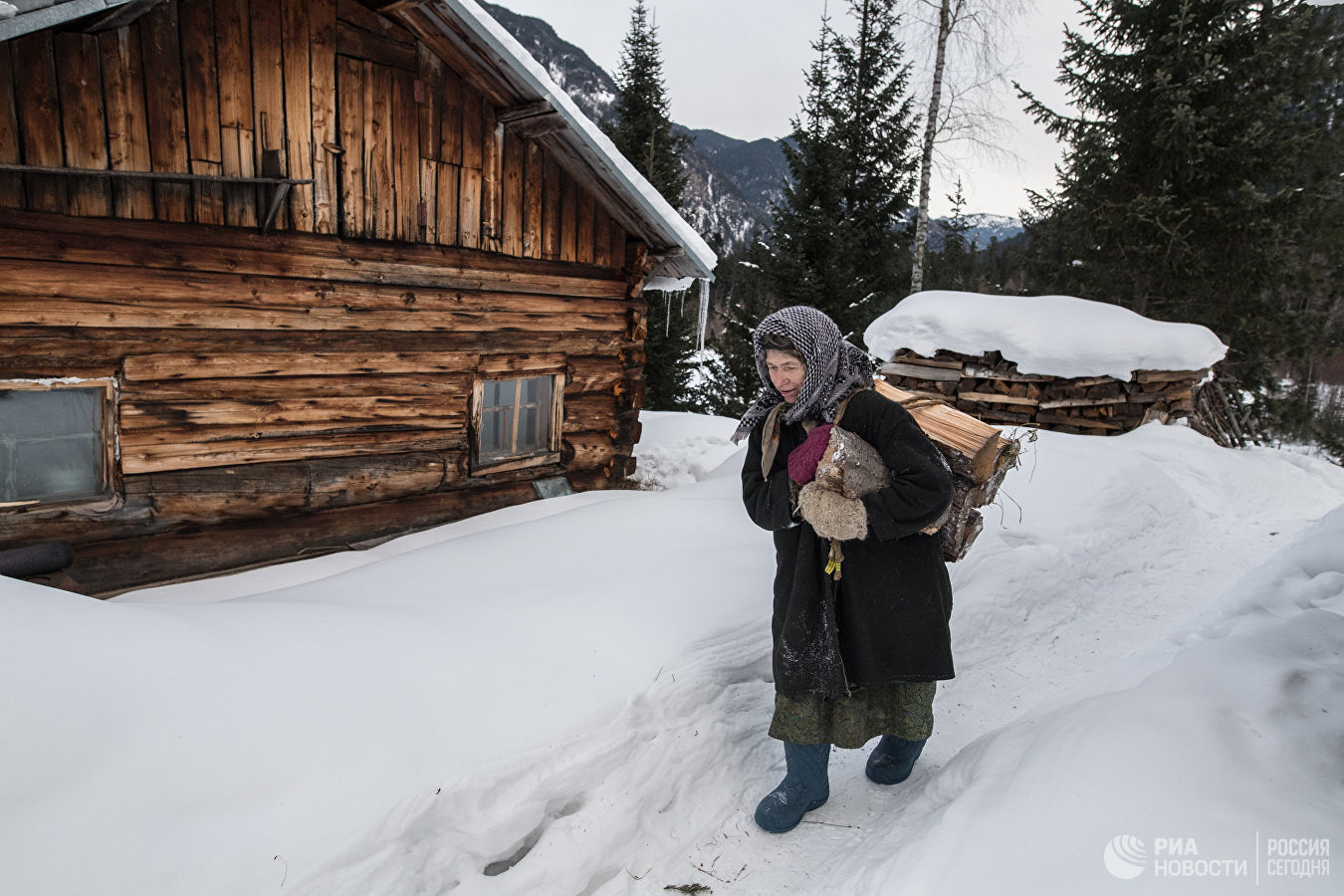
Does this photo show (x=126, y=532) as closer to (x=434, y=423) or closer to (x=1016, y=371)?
(x=434, y=423)

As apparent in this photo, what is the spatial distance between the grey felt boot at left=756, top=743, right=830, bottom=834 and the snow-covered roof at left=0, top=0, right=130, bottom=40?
481cm

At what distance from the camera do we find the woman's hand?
2.66 meters

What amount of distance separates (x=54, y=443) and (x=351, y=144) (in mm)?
2911

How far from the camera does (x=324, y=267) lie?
5.50 metres

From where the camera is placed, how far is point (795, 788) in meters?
2.95

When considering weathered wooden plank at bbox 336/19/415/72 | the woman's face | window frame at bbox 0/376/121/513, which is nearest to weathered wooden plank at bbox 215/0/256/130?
weathered wooden plank at bbox 336/19/415/72

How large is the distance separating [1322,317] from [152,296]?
595 inches

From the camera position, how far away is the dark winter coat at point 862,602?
9.03 feet

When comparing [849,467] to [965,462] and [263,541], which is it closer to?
[965,462]

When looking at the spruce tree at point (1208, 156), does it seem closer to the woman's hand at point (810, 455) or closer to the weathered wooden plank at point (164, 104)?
the woman's hand at point (810, 455)

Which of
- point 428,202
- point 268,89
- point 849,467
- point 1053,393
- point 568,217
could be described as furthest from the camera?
point 1053,393

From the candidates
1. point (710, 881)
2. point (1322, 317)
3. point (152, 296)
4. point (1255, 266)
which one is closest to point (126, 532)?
point (152, 296)

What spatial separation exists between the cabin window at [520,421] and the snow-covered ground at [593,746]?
2.56m

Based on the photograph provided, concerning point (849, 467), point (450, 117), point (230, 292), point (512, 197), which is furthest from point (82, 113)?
point (849, 467)
